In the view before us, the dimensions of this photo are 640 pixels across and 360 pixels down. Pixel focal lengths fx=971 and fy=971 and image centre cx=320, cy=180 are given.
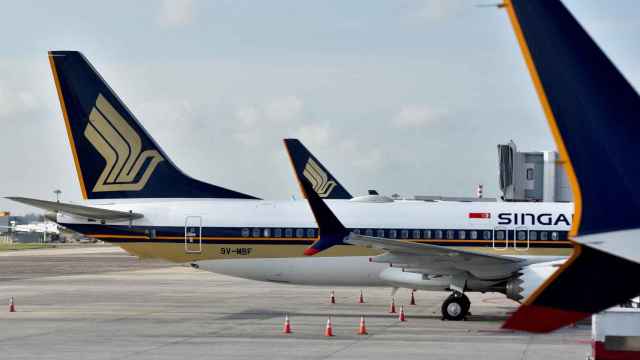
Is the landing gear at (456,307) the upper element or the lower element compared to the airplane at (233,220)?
lower

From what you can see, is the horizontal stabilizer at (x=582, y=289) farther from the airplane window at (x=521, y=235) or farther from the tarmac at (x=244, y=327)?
the airplane window at (x=521, y=235)

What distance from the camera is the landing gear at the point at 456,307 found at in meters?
26.8

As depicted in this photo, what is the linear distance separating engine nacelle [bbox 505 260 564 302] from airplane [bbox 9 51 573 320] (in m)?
0.80

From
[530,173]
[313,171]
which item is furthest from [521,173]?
[313,171]

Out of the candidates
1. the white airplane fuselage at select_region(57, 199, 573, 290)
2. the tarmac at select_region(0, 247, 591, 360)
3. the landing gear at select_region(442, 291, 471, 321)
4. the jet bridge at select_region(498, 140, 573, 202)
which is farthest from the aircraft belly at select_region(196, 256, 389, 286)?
the jet bridge at select_region(498, 140, 573, 202)

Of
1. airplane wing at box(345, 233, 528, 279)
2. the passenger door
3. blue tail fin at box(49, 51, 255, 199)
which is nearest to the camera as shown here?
airplane wing at box(345, 233, 528, 279)

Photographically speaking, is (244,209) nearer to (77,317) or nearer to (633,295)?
(77,317)

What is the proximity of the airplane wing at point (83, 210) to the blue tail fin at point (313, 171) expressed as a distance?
981 inches

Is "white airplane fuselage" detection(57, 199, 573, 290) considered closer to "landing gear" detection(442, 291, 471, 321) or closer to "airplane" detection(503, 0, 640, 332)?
"landing gear" detection(442, 291, 471, 321)

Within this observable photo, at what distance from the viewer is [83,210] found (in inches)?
1088

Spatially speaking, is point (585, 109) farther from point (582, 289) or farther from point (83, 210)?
point (83, 210)

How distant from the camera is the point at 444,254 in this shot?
2494cm

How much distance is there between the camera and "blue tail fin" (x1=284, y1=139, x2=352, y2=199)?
175 ft

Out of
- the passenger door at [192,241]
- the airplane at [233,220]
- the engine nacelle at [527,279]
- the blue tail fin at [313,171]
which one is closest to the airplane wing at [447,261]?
the engine nacelle at [527,279]
